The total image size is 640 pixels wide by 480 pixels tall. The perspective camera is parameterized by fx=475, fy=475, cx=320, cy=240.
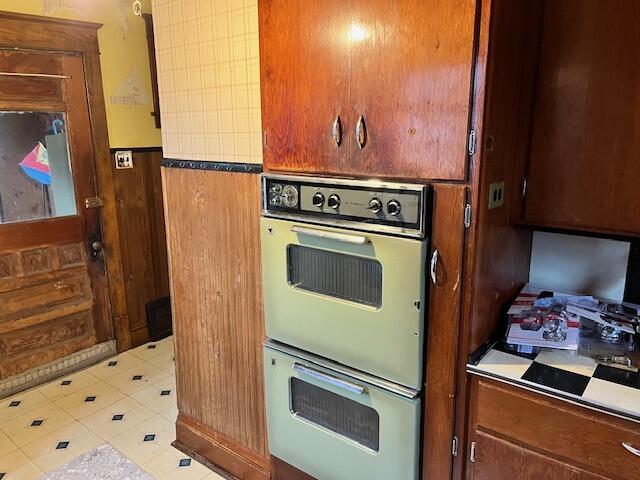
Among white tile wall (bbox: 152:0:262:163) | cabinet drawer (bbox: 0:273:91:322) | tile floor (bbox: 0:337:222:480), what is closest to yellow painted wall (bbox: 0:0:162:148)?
cabinet drawer (bbox: 0:273:91:322)

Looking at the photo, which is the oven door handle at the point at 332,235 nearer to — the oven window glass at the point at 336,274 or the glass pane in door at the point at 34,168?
the oven window glass at the point at 336,274

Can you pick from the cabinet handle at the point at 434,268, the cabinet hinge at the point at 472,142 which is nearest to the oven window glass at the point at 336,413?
the cabinet handle at the point at 434,268

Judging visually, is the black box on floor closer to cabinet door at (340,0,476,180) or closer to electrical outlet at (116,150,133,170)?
electrical outlet at (116,150,133,170)

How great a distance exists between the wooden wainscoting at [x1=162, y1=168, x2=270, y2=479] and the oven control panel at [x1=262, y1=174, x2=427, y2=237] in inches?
8.0

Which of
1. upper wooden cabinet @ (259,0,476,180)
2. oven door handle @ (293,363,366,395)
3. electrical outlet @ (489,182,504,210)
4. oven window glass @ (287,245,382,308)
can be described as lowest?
oven door handle @ (293,363,366,395)

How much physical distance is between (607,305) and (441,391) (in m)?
0.71

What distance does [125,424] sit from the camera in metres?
2.65

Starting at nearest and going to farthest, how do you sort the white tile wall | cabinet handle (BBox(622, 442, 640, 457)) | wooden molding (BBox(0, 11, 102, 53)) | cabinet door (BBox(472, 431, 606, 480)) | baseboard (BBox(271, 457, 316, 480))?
cabinet handle (BBox(622, 442, 640, 457)) < cabinet door (BBox(472, 431, 606, 480)) < the white tile wall < baseboard (BBox(271, 457, 316, 480)) < wooden molding (BBox(0, 11, 102, 53))

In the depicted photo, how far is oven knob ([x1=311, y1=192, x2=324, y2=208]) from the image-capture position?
156 cm

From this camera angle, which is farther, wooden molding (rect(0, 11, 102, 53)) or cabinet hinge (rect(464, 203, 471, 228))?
wooden molding (rect(0, 11, 102, 53))

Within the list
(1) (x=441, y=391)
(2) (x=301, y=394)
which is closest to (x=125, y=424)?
(2) (x=301, y=394)

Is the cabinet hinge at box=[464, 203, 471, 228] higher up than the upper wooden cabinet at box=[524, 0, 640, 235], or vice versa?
the upper wooden cabinet at box=[524, 0, 640, 235]

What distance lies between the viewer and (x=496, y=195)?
4.63ft

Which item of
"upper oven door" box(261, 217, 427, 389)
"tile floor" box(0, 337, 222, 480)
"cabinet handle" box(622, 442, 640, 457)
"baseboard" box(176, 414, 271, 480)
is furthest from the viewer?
"tile floor" box(0, 337, 222, 480)
